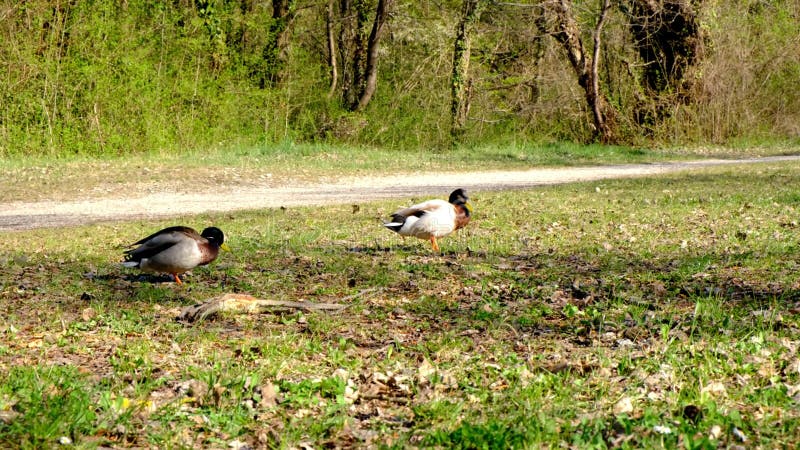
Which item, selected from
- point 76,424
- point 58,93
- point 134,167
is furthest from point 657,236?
point 58,93

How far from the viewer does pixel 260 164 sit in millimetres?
19812

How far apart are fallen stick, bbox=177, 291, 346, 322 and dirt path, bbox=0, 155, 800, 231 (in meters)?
6.17

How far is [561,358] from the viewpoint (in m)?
5.21

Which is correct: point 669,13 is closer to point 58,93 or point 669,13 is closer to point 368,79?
point 368,79

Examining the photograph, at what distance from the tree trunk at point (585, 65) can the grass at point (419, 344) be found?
1641 centimetres

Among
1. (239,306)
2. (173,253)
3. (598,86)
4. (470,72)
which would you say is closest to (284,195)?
(173,253)

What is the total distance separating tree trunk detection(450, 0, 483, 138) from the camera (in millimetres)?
25781

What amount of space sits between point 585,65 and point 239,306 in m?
21.5

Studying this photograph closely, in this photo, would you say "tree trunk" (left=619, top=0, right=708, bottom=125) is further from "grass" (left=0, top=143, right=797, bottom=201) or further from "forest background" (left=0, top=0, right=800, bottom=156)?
"grass" (left=0, top=143, right=797, bottom=201)

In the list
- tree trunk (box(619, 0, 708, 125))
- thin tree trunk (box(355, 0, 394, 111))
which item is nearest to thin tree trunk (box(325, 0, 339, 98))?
thin tree trunk (box(355, 0, 394, 111))

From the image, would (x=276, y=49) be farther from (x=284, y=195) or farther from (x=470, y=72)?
(x=284, y=195)

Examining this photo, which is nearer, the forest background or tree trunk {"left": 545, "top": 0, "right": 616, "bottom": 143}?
the forest background

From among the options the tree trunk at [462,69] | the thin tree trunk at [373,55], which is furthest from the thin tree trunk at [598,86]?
the thin tree trunk at [373,55]

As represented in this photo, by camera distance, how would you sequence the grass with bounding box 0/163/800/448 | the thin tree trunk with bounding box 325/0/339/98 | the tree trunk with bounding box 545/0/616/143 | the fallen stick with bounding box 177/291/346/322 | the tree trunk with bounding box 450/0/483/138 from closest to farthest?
the grass with bounding box 0/163/800/448
the fallen stick with bounding box 177/291/346/322
the tree trunk with bounding box 450/0/483/138
the tree trunk with bounding box 545/0/616/143
the thin tree trunk with bounding box 325/0/339/98
